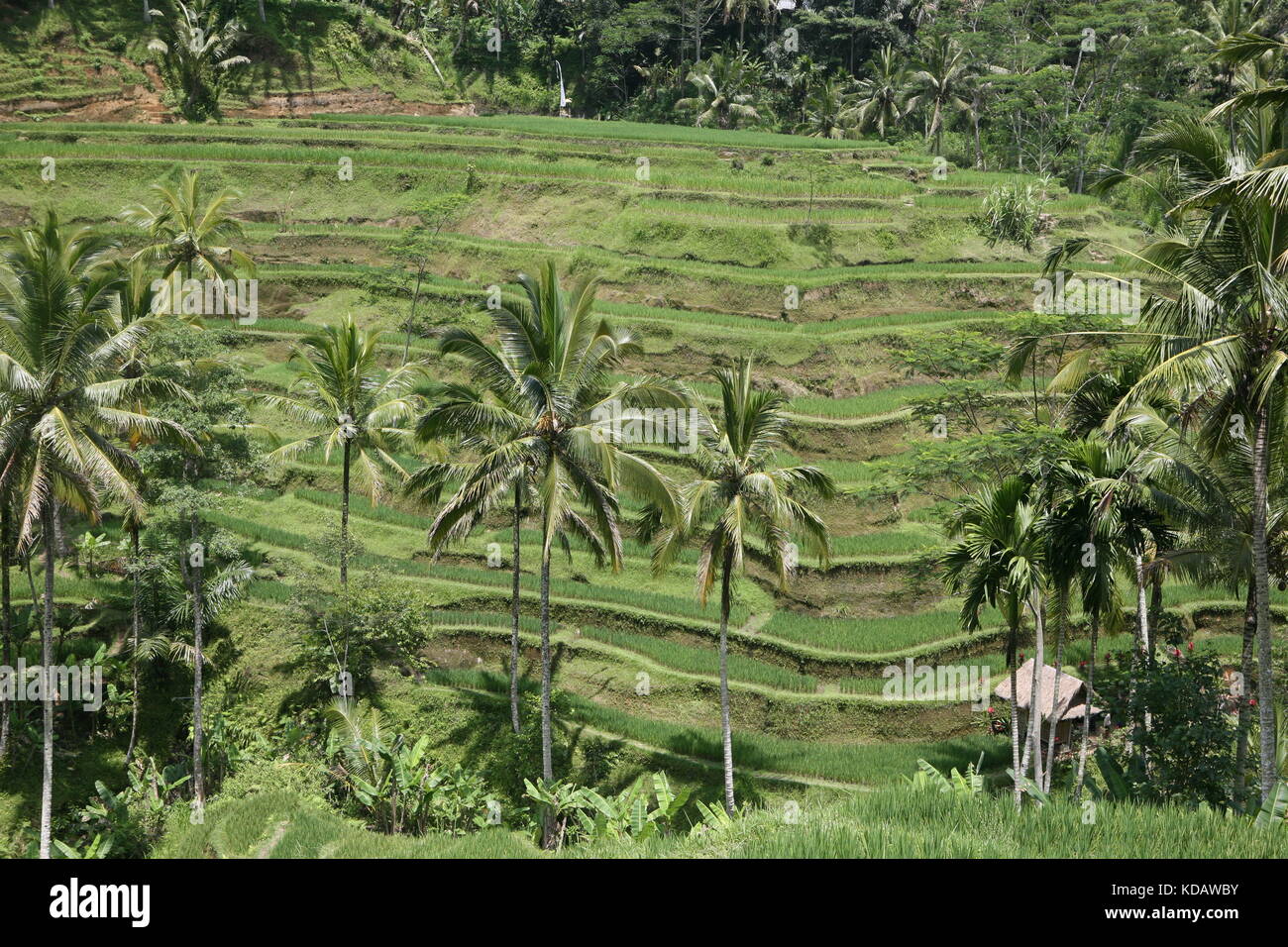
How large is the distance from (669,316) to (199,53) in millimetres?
32092

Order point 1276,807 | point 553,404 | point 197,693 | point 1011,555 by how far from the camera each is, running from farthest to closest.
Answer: point 197,693, point 553,404, point 1011,555, point 1276,807

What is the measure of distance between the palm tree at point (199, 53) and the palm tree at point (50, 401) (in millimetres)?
37770

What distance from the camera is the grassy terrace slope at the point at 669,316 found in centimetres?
2452

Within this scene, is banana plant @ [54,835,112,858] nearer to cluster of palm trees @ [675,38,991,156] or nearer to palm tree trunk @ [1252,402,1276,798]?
palm tree trunk @ [1252,402,1276,798]

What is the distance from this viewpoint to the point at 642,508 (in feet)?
99.6

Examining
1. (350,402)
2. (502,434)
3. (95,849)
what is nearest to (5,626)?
(95,849)

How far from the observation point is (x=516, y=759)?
22.4 m

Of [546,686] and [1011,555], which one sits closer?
[1011,555]

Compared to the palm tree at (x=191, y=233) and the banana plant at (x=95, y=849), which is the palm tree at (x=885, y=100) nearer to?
the palm tree at (x=191, y=233)

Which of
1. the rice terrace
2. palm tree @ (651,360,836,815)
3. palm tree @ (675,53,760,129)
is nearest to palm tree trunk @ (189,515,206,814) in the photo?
the rice terrace

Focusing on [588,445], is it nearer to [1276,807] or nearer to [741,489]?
[741,489]

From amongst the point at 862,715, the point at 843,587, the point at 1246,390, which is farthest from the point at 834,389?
the point at 1246,390

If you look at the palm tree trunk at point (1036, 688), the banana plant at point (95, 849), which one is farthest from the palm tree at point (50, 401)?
the palm tree trunk at point (1036, 688)

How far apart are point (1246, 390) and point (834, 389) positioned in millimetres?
19860
